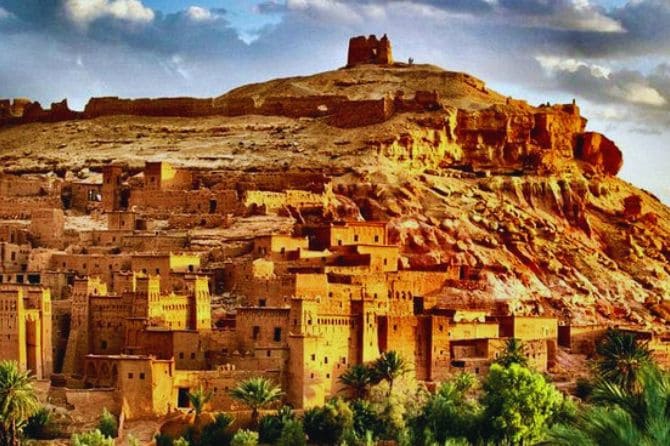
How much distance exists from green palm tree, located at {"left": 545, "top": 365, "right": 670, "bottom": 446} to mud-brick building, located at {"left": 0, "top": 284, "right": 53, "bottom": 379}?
29.3 meters

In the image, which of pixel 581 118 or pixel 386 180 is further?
pixel 581 118

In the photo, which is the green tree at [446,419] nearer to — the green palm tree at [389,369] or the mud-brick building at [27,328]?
the green palm tree at [389,369]

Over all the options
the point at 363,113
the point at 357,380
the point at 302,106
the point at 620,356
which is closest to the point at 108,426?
the point at 357,380

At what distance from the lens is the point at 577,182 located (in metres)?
72.3

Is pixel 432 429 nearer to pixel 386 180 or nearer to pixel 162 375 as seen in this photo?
pixel 162 375

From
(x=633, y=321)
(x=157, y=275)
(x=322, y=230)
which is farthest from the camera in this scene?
(x=633, y=321)

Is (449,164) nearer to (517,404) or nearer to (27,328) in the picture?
(517,404)

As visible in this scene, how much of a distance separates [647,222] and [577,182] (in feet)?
13.7

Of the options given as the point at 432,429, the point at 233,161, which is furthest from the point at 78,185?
the point at 432,429

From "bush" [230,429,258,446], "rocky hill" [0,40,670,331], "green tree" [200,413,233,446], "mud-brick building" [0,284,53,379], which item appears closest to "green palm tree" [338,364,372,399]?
"green tree" [200,413,233,446]

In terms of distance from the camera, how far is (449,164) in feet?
232

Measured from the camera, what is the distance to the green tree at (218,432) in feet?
137

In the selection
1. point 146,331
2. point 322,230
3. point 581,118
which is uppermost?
point 581,118

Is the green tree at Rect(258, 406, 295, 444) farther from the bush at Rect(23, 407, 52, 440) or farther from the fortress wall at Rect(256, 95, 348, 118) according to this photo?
the fortress wall at Rect(256, 95, 348, 118)
